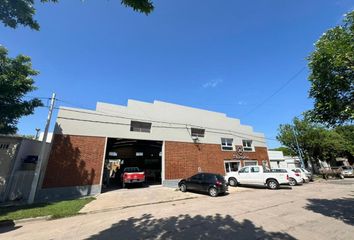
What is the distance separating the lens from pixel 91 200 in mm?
12391

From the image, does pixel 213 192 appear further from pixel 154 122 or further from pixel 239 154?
pixel 239 154

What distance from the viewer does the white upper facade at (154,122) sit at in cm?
1484

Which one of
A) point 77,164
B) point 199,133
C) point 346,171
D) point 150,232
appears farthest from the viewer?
point 346,171

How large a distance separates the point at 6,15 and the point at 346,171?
42616mm

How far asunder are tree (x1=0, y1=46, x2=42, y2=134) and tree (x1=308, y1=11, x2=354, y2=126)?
53.6 ft

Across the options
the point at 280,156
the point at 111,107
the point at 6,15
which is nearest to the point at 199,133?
the point at 111,107

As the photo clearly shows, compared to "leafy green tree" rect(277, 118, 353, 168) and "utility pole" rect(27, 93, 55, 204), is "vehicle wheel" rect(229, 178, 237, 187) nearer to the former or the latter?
"utility pole" rect(27, 93, 55, 204)

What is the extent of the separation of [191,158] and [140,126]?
21.9ft

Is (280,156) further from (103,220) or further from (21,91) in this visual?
(21,91)

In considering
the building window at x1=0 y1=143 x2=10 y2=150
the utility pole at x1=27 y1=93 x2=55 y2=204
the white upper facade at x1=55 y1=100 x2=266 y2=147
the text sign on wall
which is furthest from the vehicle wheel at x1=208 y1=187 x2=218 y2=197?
the building window at x1=0 y1=143 x2=10 y2=150

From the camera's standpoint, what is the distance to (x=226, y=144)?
77.1ft

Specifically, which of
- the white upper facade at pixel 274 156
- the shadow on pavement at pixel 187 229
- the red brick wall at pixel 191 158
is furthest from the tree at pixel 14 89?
the white upper facade at pixel 274 156

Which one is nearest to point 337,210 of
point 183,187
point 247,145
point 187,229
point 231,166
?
point 187,229

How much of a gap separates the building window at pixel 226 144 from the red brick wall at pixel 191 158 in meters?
0.55
